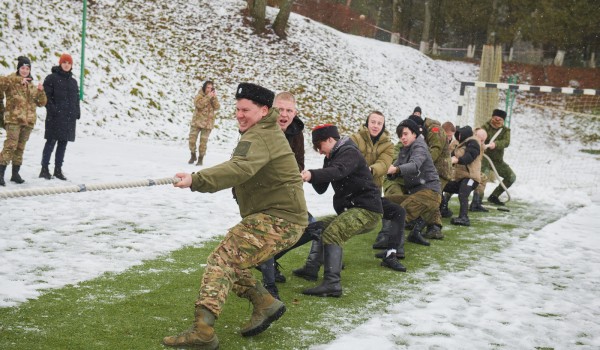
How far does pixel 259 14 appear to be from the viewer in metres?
27.1

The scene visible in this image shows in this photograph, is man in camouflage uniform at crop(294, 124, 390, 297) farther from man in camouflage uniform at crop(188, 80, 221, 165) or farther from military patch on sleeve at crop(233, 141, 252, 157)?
man in camouflage uniform at crop(188, 80, 221, 165)

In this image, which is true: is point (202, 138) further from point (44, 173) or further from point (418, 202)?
point (418, 202)

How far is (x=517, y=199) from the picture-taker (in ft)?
42.9

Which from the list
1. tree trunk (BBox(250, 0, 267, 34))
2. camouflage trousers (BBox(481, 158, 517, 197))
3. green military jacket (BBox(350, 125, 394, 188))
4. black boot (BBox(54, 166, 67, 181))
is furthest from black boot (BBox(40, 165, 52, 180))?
tree trunk (BBox(250, 0, 267, 34))

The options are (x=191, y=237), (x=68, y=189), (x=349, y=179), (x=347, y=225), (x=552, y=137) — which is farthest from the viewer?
(x=552, y=137)

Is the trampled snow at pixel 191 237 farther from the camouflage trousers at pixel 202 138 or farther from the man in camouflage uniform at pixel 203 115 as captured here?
the man in camouflage uniform at pixel 203 115

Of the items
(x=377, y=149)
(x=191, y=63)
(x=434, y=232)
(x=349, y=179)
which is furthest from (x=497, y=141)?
(x=191, y=63)

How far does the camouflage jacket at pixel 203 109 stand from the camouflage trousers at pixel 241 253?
31.8 ft

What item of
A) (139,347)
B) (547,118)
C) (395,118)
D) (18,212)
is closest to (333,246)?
(139,347)

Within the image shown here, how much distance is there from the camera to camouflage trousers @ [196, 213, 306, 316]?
391cm

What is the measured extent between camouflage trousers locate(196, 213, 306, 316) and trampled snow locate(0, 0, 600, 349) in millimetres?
826

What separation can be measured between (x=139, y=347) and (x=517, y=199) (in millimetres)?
10827

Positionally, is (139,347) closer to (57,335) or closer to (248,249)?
(57,335)

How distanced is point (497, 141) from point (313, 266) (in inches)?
265
